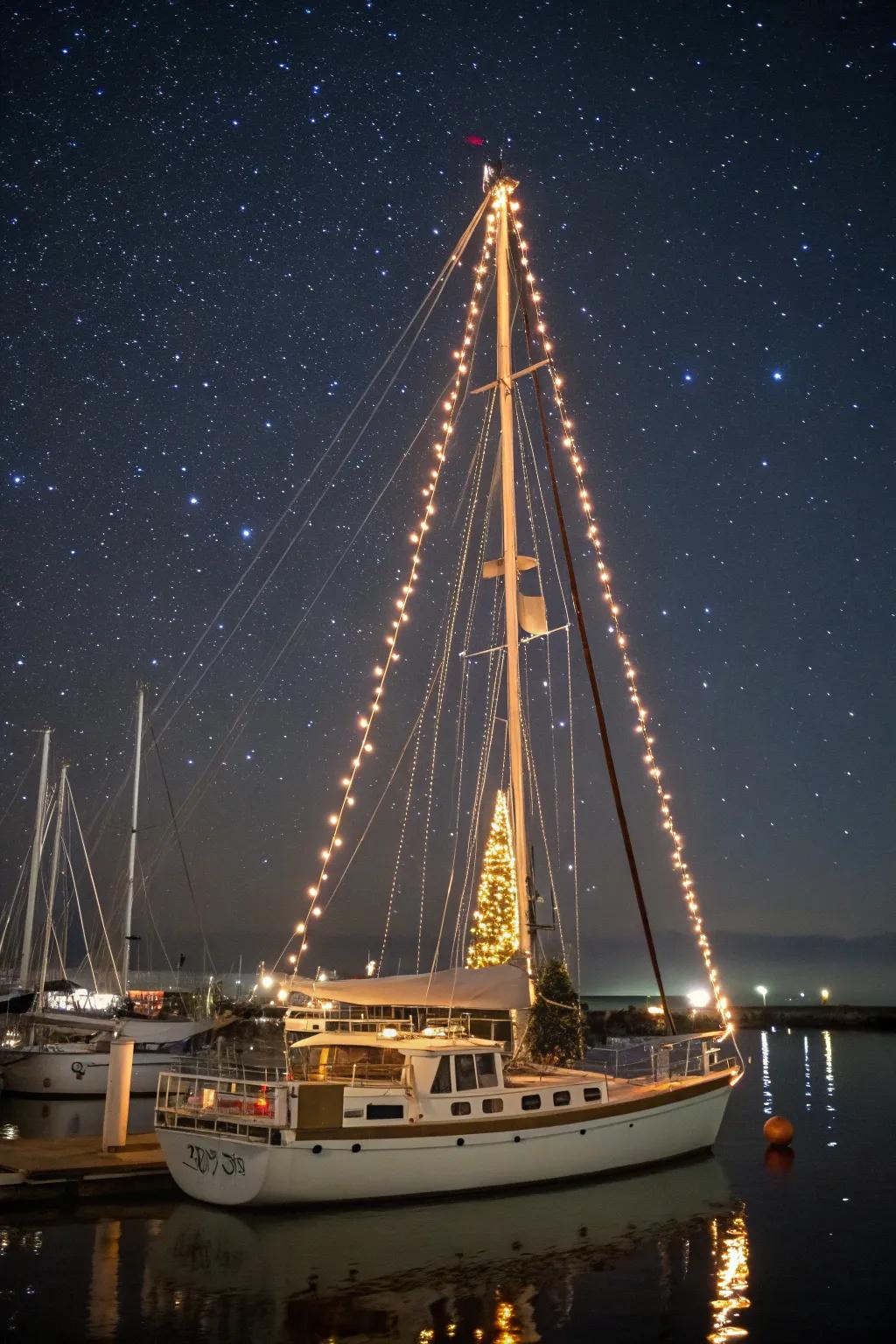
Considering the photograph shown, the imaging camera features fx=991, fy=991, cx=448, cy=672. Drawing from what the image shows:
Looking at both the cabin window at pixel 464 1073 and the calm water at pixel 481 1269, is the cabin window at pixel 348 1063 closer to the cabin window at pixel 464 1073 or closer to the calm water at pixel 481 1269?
the cabin window at pixel 464 1073

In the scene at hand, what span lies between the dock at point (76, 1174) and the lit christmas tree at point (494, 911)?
39.4 ft

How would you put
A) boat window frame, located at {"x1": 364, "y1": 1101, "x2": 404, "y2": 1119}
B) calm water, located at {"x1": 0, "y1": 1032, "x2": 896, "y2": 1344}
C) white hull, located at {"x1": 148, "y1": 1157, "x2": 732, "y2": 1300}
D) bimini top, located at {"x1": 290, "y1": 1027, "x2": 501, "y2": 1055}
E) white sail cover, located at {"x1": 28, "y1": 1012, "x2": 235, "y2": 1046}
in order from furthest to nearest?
white sail cover, located at {"x1": 28, "y1": 1012, "x2": 235, "y2": 1046}, bimini top, located at {"x1": 290, "y1": 1027, "x2": 501, "y2": 1055}, boat window frame, located at {"x1": 364, "y1": 1101, "x2": 404, "y2": 1119}, white hull, located at {"x1": 148, "y1": 1157, "x2": 732, "y2": 1300}, calm water, located at {"x1": 0, "y1": 1032, "x2": 896, "y2": 1344}

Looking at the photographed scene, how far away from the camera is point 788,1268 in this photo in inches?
578

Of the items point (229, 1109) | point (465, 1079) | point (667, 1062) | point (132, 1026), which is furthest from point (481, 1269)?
point (132, 1026)

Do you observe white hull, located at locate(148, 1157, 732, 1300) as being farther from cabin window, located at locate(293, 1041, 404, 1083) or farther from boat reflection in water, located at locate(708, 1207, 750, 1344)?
cabin window, located at locate(293, 1041, 404, 1083)

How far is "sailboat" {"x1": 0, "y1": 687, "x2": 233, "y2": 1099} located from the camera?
1368 inches

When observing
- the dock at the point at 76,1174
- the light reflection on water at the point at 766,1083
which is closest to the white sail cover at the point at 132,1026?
the dock at the point at 76,1174

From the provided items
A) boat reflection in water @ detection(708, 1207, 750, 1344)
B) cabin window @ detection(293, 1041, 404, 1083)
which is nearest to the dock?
cabin window @ detection(293, 1041, 404, 1083)

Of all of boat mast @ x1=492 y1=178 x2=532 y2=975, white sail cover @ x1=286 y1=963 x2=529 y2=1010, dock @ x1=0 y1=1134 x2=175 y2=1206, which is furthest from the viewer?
boat mast @ x1=492 y1=178 x2=532 y2=975

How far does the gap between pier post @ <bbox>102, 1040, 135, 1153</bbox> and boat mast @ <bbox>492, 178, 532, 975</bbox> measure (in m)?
8.28

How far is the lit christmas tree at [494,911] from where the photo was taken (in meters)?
28.9

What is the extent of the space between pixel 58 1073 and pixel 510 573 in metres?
25.1

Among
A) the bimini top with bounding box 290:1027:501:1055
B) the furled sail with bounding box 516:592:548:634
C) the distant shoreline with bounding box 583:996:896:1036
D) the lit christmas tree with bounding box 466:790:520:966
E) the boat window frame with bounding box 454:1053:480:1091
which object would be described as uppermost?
the furled sail with bounding box 516:592:548:634

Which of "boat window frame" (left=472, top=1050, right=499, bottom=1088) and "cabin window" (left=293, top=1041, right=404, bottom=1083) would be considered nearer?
"boat window frame" (left=472, top=1050, right=499, bottom=1088)
